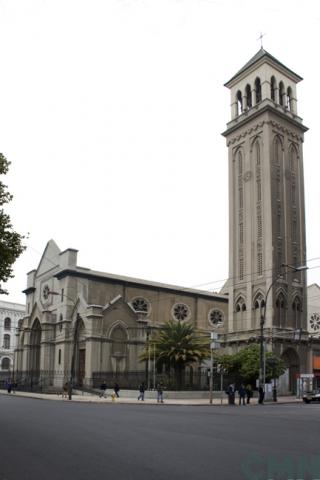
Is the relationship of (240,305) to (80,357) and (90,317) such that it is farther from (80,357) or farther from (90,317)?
(80,357)

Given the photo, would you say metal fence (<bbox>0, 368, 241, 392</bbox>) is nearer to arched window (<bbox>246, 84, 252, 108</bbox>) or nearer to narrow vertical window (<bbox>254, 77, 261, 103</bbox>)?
arched window (<bbox>246, 84, 252, 108</bbox>)

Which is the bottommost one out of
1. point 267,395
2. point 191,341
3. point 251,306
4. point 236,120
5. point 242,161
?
point 267,395

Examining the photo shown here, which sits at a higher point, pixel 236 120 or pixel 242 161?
pixel 236 120

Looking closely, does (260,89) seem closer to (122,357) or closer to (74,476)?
(122,357)

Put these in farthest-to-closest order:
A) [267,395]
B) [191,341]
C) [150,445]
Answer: [191,341] < [267,395] < [150,445]

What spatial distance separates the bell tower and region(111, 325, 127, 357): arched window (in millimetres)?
11625

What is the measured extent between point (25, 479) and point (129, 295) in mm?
55667

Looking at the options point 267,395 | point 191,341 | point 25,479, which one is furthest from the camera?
point 191,341

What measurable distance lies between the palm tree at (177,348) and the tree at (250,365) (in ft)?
6.95

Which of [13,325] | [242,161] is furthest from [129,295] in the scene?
[13,325]

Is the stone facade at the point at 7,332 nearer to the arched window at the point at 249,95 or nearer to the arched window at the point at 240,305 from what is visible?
the arched window at the point at 240,305

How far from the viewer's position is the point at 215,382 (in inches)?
2031

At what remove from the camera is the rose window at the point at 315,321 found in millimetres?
72938

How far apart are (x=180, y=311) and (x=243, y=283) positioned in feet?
40.4
